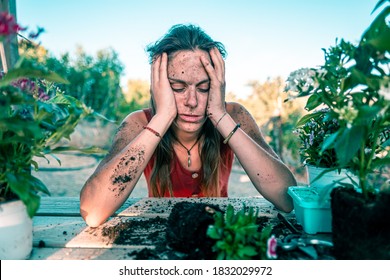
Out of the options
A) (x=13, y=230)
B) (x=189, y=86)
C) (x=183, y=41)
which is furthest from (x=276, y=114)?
(x=13, y=230)

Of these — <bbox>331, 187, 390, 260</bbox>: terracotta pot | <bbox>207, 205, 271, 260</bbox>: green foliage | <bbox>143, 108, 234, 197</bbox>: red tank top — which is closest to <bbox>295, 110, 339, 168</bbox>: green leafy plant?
<bbox>331, 187, 390, 260</bbox>: terracotta pot

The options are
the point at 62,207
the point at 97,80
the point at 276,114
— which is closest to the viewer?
the point at 62,207

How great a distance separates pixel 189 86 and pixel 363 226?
1203 mm

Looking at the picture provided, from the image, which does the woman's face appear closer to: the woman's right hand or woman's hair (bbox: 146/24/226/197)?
the woman's right hand

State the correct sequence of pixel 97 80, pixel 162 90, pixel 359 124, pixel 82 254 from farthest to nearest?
pixel 97 80 → pixel 162 90 → pixel 82 254 → pixel 359 124

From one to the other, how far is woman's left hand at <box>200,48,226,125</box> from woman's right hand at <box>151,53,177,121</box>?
0.68 feet

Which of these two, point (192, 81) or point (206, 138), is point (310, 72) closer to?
point (192, 81)

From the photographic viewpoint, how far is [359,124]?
792mm

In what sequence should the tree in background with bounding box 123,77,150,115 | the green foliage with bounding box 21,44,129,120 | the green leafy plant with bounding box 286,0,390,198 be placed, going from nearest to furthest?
the green leafy plant with bounding box 286,0,390,198, the green foliage with bounding box 21,44,129,120, the tree in background with bounding box 123,77,150,115

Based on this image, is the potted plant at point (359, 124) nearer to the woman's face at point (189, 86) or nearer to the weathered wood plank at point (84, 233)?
the weathered wood plank at point (84, 233)

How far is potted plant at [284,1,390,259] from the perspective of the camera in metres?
0.77

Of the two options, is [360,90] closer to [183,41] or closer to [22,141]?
[22,141]

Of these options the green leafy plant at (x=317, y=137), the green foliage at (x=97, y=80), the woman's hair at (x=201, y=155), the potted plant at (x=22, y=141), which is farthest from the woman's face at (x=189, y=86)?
the green foliage at (x=97, y=80)
